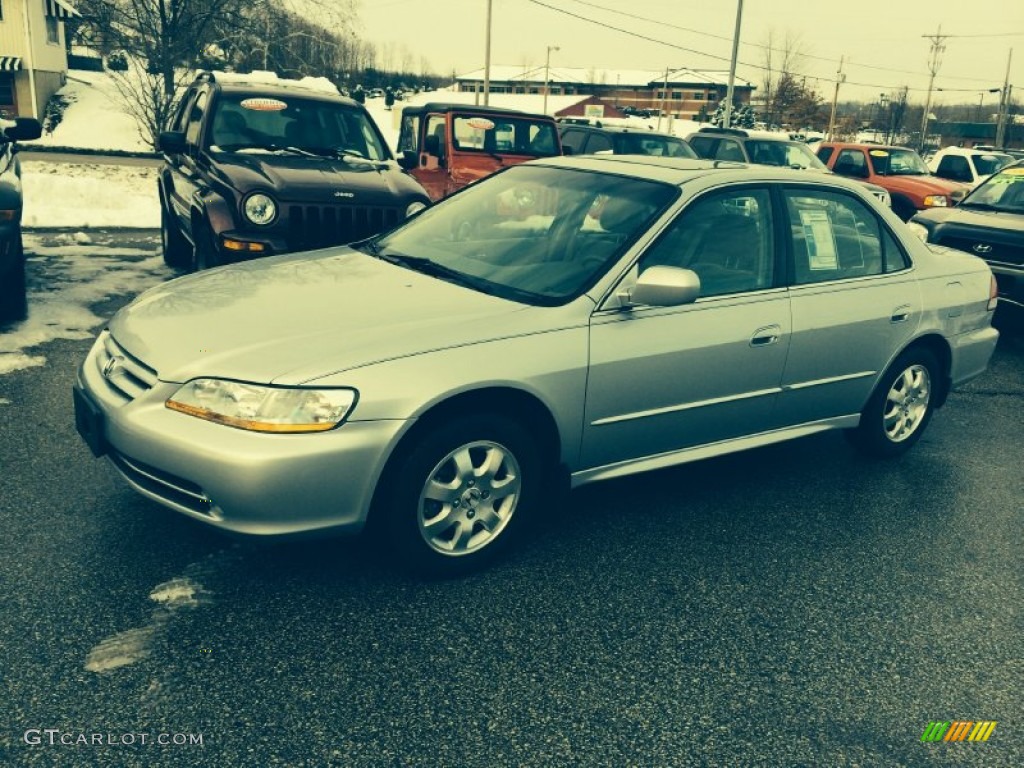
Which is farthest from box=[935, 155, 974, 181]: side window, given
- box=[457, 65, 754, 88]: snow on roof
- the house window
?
box=[457, 65, 754, 88]: snow on roof

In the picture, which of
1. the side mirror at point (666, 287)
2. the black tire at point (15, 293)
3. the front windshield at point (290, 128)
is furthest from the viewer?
the front windshield at point (290, 128)

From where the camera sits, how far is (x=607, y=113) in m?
85.1

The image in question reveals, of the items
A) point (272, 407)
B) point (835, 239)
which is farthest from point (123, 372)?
point (835, 239)

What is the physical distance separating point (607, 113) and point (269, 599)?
3408 inches

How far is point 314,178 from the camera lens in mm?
7117

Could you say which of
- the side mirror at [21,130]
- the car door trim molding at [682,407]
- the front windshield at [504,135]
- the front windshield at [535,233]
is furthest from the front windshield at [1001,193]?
the side mirror at [21,130]

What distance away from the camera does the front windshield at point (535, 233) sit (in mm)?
3869

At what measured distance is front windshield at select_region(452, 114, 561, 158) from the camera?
36.4ft

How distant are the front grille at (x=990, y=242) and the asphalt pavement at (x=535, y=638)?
477 cm

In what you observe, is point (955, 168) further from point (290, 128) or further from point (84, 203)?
point (84, 203)

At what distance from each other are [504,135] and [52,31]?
31975 mm

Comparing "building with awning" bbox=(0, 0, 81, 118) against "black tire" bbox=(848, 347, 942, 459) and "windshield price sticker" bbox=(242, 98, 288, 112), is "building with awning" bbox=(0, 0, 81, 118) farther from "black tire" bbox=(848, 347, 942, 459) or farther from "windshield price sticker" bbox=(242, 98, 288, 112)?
"black tire" bbox=(848, 347, 942, 459)

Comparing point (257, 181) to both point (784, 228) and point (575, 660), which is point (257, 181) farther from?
point (575, 660)

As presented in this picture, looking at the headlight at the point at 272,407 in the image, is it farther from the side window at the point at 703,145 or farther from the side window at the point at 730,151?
the side window at the point at 703,145
